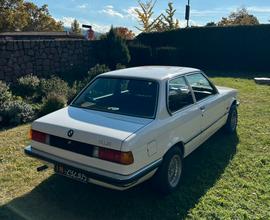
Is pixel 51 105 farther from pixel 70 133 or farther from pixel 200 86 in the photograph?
pixel 70 133

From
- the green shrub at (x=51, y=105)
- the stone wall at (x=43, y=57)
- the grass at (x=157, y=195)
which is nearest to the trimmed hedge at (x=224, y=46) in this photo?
the stone wall at (x=43, y=57)

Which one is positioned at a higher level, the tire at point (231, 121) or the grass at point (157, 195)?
the tire at point (231, 121)

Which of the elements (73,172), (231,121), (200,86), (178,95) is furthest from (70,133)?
(231,121)

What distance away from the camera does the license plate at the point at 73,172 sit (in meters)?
3.41

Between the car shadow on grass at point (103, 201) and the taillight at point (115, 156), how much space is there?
2.53 feet

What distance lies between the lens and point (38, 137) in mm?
3850

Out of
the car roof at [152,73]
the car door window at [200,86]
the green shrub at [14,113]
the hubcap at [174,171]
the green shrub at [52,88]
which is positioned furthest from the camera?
the green shrub at [52,88]

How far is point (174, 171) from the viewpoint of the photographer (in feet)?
13.5

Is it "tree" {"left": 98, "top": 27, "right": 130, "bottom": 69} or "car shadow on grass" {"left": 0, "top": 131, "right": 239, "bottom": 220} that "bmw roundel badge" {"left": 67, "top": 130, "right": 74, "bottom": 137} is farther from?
"tree" {"left": 98, "top": 27, "right": 130, "bottom": 69}

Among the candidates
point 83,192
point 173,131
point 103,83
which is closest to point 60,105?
point 103,83

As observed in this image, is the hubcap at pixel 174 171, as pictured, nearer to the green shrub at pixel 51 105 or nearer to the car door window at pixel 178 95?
the car door window at pixel 178 95

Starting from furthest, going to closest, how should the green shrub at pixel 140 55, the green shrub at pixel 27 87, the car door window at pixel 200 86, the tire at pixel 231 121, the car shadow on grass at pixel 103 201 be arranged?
the green shrub at pixel 140 55 < the green shrub at pixel 27 87 < the tire at pixel 231 121 < the car door window at pixel 200 86 < the car shadow on grass at pixel 103 201

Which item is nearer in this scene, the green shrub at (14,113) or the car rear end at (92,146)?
the car rear end at (92,146)

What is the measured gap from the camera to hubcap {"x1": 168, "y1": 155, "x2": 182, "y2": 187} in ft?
13.1
